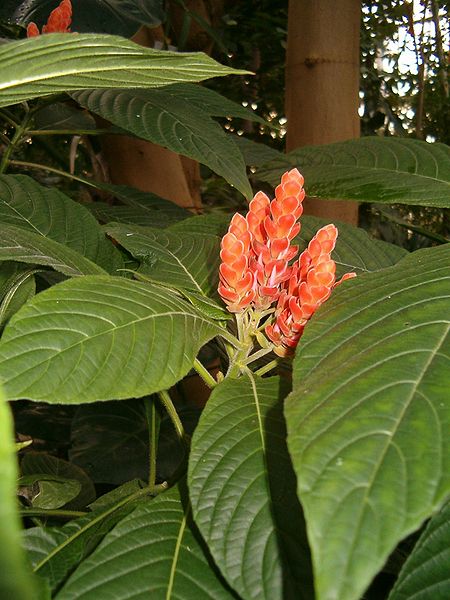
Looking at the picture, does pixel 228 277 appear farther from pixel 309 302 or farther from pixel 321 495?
pixel 321 495

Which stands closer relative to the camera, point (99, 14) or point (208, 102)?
point (208, 102)

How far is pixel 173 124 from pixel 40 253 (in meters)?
0.62

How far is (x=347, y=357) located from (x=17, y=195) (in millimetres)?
872

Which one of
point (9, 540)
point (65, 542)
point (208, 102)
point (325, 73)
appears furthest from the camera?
point (325, 73)

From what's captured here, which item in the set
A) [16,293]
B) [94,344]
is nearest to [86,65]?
[94,344]

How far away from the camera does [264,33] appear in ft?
11.4

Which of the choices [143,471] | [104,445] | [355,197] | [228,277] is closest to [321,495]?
[228,277]

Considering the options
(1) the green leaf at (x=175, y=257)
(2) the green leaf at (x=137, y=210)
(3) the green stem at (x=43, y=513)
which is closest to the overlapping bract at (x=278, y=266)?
(1) the green leaf at (x=175, y=257)

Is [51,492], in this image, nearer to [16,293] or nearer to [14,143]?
[16,293]

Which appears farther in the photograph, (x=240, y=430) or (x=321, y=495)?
(x=240, y=430)

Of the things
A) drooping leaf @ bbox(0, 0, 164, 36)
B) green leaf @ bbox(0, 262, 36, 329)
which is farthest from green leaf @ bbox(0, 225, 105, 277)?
drooping leaf @ bbox(0, 0, 164, 36)

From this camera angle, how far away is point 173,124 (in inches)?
53.3

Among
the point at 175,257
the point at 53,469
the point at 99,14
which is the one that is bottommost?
the point at 53,469

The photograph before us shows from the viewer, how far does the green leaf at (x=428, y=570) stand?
627 millimetres
